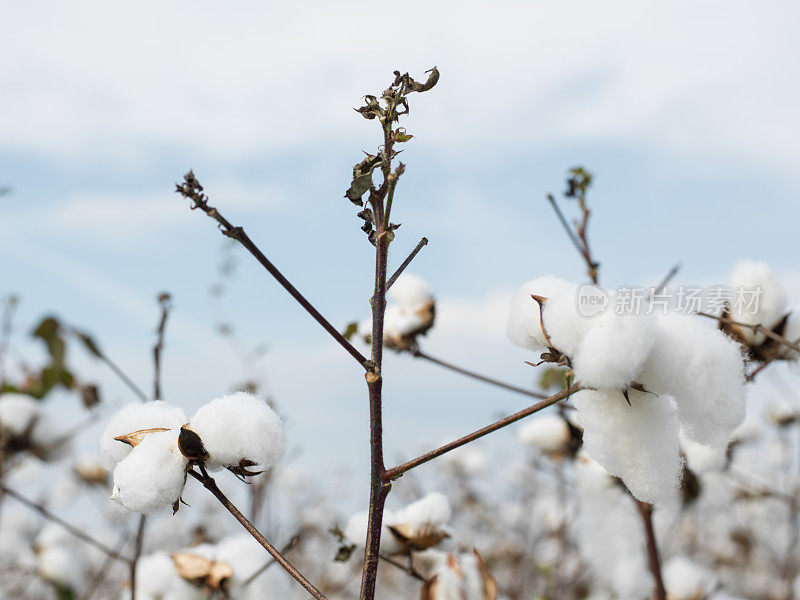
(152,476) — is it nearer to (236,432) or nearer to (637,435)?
(236,432)

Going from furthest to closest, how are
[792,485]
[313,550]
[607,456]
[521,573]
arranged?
[313,550], [792,485], [521,573], [607,456]

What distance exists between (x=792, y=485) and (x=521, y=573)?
2338 millimetres

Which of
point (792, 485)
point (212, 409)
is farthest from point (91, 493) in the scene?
point (792, 485)

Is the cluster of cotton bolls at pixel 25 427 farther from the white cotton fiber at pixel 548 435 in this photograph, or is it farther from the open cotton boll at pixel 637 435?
the open cotton boll at pixel 637 435

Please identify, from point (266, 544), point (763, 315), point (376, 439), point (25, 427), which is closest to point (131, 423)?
point (266, 544)

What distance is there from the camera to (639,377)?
101cm

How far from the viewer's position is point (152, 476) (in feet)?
3.37

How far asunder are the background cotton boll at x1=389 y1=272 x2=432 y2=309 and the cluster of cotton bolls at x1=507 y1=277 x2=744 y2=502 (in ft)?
4.03

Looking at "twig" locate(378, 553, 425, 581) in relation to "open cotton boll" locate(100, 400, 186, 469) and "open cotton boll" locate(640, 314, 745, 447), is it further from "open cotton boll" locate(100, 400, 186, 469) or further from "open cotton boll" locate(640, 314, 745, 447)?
"open cotton boll" locate(640, 314, 745, 447)

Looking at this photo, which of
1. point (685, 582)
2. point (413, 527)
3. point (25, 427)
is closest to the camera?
point (413, 527)

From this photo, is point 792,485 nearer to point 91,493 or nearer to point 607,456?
point 91,493

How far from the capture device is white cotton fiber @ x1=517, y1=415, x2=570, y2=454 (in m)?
2.55

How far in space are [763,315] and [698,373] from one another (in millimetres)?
987

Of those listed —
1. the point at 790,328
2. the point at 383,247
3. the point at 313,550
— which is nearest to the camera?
the point at 383,247
